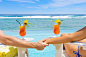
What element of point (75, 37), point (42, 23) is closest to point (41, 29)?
point (42, 23)

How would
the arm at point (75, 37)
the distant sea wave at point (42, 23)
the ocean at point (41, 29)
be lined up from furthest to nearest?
the distant sea wave at point (42, 23), the ocean at point (41, 29), the arm at point (75, 37)

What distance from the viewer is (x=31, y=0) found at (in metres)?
19.8

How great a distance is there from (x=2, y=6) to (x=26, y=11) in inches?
175

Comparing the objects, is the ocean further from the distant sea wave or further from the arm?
the arm

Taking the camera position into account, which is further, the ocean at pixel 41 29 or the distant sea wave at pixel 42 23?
the distant sea wave at pixel 42 23

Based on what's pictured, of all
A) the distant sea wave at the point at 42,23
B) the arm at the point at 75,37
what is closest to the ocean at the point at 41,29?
the distant sea wave at the point at 42,23

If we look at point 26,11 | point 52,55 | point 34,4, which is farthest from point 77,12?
point 52,55

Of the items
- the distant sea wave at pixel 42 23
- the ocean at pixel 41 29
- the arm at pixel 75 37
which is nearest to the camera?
the arm at pixel 75 37

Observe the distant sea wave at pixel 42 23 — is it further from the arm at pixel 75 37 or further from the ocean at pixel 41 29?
the arm at pixel 75 37

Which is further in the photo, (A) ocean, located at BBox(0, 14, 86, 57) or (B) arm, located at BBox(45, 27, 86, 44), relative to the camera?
(A) ocean, located at BBox(0, 14, 86, 57)

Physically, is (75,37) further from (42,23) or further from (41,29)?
(42,23)

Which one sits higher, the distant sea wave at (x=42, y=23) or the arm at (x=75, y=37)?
the arm at (x=75, y=37)

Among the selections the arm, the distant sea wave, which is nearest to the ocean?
the distant sea wave

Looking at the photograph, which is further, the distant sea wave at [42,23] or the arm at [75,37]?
the distant sea wave at [42,23]
